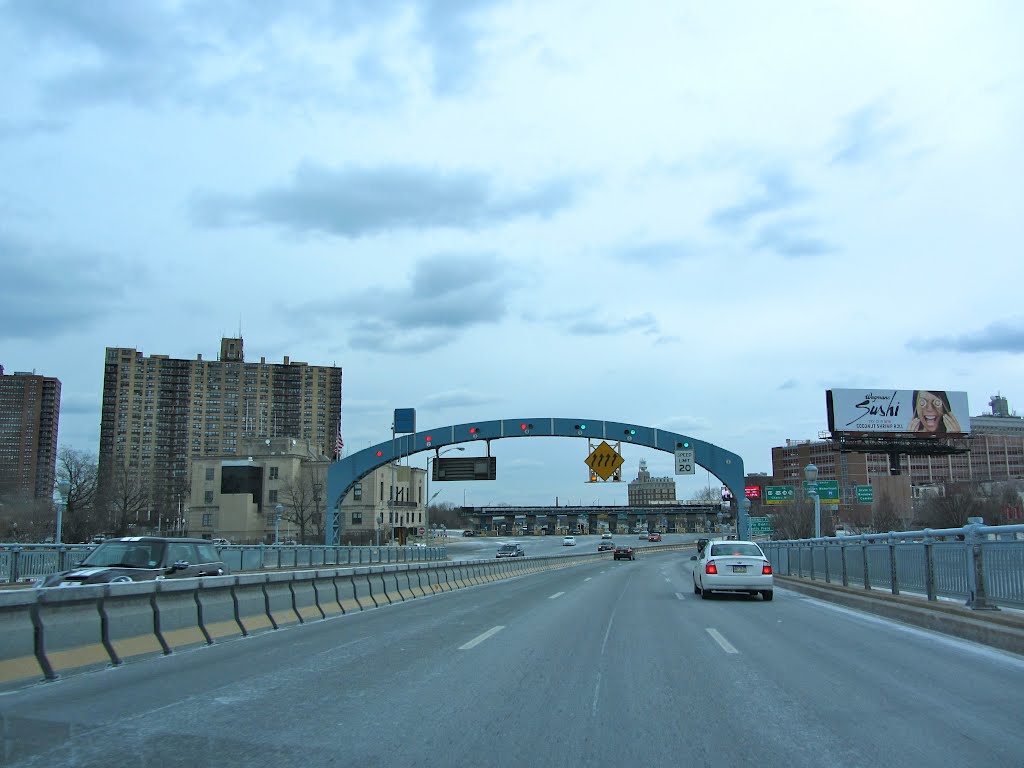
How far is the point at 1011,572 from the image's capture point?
12.2 metres

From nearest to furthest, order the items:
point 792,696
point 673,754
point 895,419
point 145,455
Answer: point 673,754, point 792,696, point 895,419, point 145,455

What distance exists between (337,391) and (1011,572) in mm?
193486

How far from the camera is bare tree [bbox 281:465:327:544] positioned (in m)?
103

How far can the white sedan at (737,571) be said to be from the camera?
20.8 metres

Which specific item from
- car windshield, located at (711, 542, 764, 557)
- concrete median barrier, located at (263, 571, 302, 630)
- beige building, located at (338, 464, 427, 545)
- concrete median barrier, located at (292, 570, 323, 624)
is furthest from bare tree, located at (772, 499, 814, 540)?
concrete median barrier, located at (263, 571, 302, 630)

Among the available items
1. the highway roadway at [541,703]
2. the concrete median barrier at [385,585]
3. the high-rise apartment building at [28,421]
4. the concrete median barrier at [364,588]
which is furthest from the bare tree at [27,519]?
the high-rise apartment building at [28,421]

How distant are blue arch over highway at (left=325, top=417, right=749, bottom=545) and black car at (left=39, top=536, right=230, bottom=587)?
28462mm

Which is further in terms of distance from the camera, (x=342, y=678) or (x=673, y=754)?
(x=342, y=678)

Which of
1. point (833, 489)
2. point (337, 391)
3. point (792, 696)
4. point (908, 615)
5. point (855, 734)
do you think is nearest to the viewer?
point (855, 734)

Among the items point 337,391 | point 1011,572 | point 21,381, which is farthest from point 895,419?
point 21,381

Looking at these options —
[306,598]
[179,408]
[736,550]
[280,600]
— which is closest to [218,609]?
[280,600]

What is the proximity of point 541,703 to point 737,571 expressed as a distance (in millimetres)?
14353

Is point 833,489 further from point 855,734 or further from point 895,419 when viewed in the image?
point 855,734

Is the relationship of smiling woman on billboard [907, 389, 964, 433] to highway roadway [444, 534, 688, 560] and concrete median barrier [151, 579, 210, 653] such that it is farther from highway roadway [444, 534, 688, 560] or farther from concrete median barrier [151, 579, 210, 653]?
concrete median barrier [151, 579, 210, 653]
